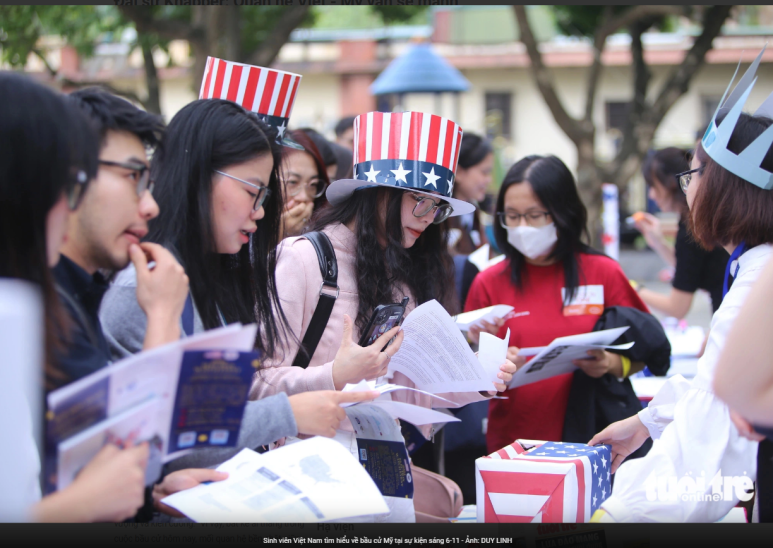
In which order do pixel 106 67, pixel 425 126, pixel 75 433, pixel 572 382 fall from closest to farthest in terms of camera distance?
pixel 75 433
pixel 425 126
pixel 572 382
pixel 106 67

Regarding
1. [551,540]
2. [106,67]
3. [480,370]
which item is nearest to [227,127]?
[480,370]

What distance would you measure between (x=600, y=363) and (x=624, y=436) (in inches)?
29.4

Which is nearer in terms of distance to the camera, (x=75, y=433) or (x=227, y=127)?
(x=75, y=433)

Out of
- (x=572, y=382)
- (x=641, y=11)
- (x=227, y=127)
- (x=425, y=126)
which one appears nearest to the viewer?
(x=227, y=127)

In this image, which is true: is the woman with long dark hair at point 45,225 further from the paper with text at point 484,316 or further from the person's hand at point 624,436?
the paper with text at point 484,316

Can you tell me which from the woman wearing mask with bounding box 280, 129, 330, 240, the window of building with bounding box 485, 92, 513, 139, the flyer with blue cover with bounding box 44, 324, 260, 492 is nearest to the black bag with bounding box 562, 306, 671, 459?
the woman wearing mask with bounding box 280, 129, 330, 240

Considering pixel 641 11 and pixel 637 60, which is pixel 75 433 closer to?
pixel 641 11

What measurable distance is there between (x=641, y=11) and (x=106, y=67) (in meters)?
16.7

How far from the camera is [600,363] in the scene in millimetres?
2855

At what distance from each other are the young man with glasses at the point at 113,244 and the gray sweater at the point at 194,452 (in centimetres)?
12

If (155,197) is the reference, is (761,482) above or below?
below

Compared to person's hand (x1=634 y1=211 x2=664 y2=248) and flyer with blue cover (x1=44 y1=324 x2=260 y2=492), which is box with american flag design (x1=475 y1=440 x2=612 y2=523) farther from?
person's hand (x1=634 y1=211 x2=664 y2=248)

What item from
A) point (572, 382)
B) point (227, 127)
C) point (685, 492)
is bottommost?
point (572, 382)

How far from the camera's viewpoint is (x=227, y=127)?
197cm
